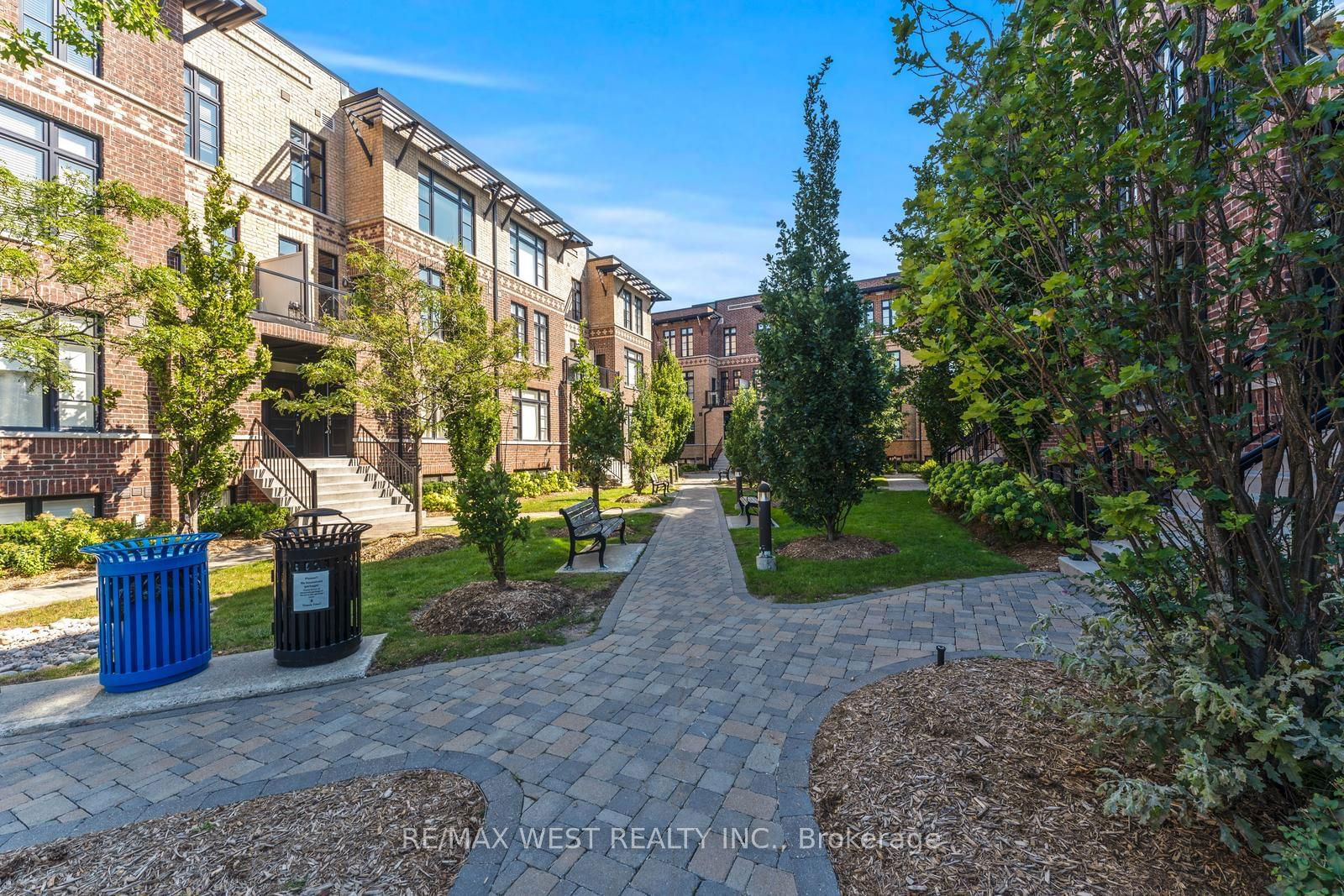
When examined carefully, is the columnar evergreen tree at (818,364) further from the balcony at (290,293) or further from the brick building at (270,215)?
the balcony at (290,293)

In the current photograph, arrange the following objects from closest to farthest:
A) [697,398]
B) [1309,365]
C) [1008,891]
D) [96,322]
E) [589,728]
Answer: [1008,891] → [1309,365] → [589,728] → [96,322] → [697,398]

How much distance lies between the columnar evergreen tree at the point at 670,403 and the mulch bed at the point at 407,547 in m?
11.8

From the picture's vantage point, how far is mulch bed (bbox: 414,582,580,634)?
18.7 ft

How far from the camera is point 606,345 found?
1119 inches

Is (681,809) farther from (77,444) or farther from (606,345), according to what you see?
(606,345)

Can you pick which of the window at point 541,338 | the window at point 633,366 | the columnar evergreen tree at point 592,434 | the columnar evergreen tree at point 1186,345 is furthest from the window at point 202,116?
the window at point 633,366

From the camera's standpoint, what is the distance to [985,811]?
254 centimetres

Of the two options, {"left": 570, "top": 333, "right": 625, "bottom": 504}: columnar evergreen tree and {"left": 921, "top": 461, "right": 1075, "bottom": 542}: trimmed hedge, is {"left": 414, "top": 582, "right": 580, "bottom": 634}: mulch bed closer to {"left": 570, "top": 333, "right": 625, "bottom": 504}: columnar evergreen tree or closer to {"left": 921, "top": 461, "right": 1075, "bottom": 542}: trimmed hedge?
{"left": 921, "top": 461, "right": 1075, "bottom": 542}: trimmed hedge

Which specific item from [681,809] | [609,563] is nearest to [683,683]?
[681,809]

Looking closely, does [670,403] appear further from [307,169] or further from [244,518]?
[244,518]

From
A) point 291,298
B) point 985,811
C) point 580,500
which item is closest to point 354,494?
point 291,298

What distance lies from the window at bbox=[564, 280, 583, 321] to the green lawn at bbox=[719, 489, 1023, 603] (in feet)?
58.7

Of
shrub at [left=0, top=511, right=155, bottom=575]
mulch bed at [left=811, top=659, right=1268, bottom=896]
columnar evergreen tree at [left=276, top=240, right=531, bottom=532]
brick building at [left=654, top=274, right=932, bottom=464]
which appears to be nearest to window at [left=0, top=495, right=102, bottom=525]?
shrub at [left=0, top=511, right=155, bottom=575]

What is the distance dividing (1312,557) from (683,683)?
11.9 feet
